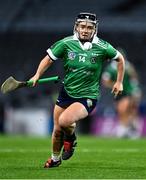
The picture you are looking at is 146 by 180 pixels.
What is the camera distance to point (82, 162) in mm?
11930

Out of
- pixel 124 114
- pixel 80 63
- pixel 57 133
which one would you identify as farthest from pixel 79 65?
pixel 124 114

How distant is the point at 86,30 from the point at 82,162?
1.99m

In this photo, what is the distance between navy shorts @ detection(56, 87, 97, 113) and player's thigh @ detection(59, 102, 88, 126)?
0.08 m

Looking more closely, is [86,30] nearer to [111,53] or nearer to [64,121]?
[111,53]

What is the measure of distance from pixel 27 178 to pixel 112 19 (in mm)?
19901

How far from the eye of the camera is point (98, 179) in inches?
361

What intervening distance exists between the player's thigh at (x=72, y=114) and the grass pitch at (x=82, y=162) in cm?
60

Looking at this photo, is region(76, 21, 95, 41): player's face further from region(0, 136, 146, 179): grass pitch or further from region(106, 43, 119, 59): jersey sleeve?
region(0, 136, 146, 179): grass pitch

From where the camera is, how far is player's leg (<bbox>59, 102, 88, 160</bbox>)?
424 inches

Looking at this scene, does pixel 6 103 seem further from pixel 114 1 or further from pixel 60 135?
pixel 60 135

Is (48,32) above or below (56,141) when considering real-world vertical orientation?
above

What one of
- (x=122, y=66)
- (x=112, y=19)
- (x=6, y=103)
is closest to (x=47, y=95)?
(x=6, y=103)

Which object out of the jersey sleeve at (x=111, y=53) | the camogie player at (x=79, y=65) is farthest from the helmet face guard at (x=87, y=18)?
the jersey sleeve at (x=111, y=53)

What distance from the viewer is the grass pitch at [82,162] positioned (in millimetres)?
9773
